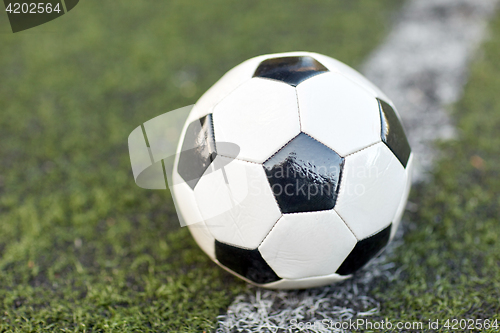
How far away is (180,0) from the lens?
16.6 feet

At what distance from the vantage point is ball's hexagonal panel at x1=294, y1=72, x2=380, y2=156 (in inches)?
66.3

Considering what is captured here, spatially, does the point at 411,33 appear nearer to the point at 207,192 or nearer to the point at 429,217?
the point at 429,217

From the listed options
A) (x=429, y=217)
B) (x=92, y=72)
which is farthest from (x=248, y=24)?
(x=429, y=217)

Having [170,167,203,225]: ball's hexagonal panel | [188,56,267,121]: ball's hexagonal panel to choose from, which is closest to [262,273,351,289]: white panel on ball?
[170,167,203,225]: ball's hexagonal panel

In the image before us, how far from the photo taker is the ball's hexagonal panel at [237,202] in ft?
5.49

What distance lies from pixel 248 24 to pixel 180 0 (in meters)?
Answer: 1.12

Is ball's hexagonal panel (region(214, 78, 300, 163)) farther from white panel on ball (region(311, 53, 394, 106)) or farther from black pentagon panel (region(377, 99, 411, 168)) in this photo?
black pentagon panel (region(377, 99, 411, 168))

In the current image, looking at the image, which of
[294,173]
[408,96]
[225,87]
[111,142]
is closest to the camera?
[294,173]

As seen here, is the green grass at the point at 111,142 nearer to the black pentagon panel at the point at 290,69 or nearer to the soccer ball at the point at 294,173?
the soccer ball at the point at 294,173

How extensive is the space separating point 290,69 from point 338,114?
1.10ft

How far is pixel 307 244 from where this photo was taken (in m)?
1.72

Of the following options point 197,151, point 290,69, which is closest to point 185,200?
point 197,151

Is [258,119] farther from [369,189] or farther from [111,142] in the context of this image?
[111,142]

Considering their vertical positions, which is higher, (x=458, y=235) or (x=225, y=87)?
(x=225, y=87)
